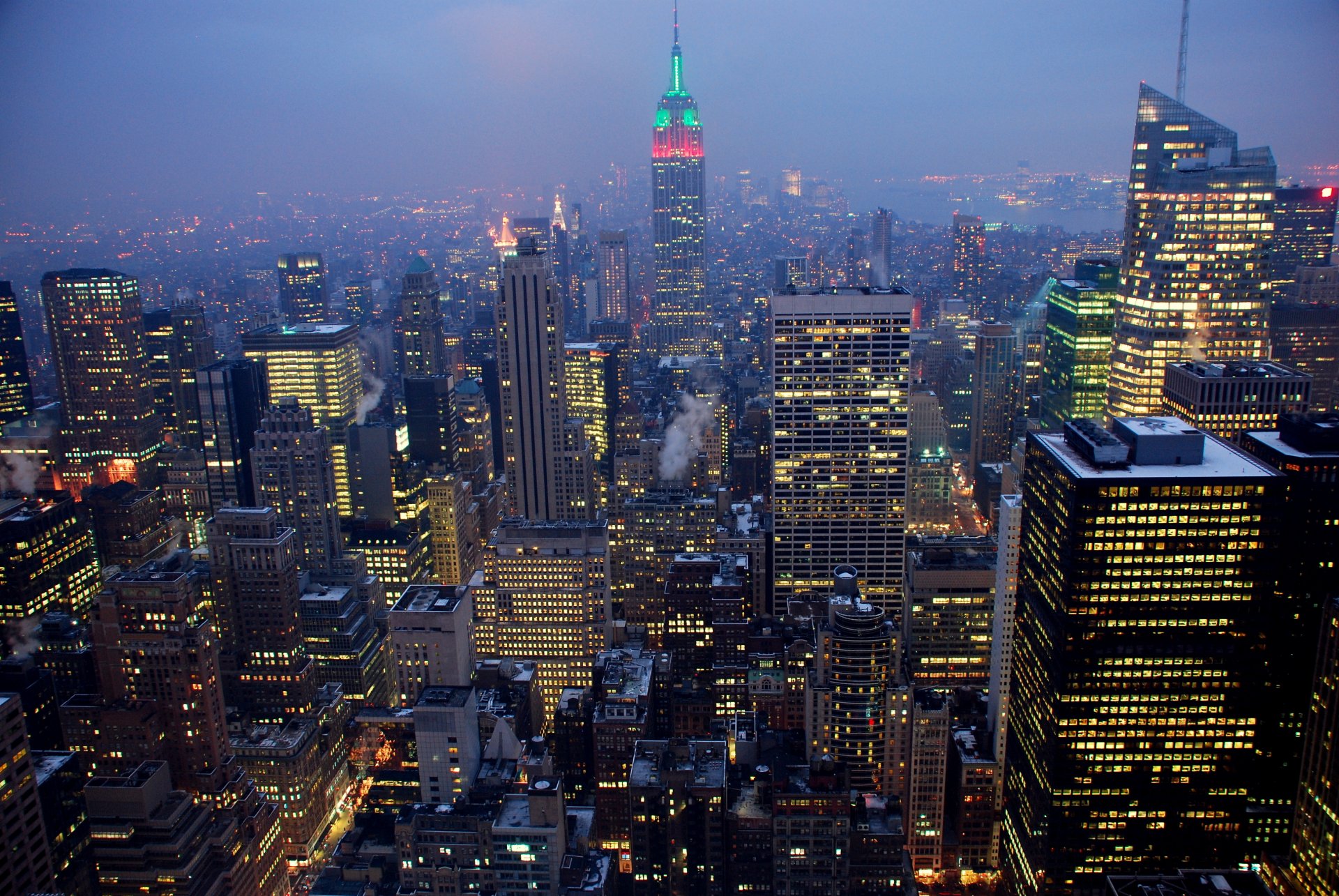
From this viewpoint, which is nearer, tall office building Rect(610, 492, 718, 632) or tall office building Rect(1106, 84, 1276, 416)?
tall office building Rect(1106, 84, 1276, 416)

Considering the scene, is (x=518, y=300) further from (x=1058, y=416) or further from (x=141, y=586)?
(x=1058, y=416)

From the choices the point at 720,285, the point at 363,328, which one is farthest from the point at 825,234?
→ the point at 363,328

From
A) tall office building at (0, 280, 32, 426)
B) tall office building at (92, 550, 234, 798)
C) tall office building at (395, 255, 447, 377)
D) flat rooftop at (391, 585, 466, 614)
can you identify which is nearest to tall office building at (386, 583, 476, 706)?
flat rooftop at (391, 585, 466, 614)

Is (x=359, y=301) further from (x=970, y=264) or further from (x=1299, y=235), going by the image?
(x=1299, y=235)

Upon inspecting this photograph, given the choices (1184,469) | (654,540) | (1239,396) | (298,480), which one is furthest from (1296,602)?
(298,480)

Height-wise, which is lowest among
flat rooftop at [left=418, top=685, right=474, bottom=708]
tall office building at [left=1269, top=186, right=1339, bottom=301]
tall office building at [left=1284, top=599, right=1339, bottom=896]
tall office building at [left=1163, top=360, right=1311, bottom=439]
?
flat rooftop at [left=418, top=685, right=474, bottom=708]

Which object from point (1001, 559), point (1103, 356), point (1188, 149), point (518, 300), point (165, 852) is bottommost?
point (165, 852)

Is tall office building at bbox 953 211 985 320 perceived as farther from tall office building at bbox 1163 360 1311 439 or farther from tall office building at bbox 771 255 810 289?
tall office building at bbox 1163 360 1311 439
